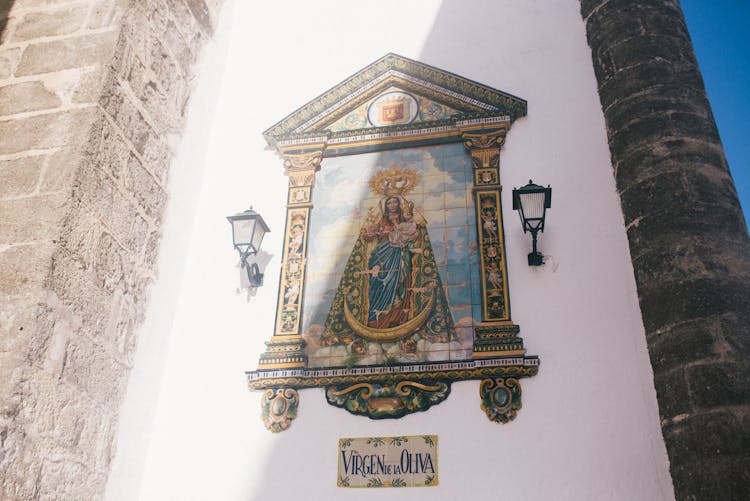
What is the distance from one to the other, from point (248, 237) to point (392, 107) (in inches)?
55.9

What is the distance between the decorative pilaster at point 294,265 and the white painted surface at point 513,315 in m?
0.10

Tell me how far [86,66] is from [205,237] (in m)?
1.50

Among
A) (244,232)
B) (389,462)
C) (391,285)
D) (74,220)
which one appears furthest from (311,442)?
(74,220)

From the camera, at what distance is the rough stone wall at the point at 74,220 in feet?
9.40

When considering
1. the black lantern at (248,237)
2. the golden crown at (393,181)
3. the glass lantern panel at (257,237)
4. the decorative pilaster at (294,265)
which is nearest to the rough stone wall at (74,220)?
the black lantern at (248,237)

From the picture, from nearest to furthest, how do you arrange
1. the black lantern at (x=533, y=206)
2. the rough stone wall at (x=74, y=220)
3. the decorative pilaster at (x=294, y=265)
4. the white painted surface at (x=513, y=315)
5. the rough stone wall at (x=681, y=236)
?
the rough stone wall at (x=74, y=220), the rough stone wall at (x=681, y=236), the white painted surface at (x=513, y=315), the black lantern at (x=533, y=206), the decorative pilaster at (x=294, y=265)

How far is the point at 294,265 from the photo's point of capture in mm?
4492

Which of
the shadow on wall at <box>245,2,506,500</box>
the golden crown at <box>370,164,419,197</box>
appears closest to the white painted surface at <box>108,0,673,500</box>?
the shadow on wall at <box>245,2,506,500</box>

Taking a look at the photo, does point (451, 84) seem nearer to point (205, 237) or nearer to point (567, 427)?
point (205, 237)

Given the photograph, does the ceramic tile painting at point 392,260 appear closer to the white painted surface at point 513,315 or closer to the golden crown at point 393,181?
the golden crown at point 393,181

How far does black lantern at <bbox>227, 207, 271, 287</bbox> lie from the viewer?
14.6 ft

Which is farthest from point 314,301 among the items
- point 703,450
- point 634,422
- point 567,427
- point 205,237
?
point 703,450

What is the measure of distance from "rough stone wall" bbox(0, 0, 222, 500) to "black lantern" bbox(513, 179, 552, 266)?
2.12 metres

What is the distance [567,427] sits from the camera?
11.9 ft
